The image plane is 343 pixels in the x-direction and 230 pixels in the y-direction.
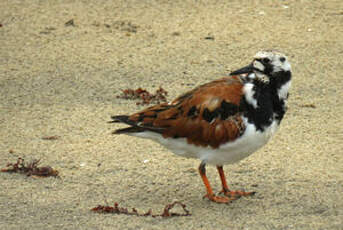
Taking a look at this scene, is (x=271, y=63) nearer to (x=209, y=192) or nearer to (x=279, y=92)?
(x=279, y=92)

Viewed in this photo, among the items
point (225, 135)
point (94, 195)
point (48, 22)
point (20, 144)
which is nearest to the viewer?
point (225, 135)

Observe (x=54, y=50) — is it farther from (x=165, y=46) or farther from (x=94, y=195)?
(x=94, y=195)

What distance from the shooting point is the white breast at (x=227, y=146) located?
5.71m

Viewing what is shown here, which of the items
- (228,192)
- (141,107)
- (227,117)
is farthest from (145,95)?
(227,117)

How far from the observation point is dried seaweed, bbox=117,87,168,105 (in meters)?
8.23

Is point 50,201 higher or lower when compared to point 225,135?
lower

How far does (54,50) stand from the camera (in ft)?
31.9

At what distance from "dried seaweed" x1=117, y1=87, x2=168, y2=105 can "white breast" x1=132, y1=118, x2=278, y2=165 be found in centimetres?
217

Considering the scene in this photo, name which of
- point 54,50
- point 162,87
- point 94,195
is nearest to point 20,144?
point 94,195

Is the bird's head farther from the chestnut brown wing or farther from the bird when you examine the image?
the chestnut brown wing

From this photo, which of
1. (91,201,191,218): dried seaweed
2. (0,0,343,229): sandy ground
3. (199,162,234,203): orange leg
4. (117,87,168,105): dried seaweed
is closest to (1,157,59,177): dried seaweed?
(0,0,343,229): sandy ground

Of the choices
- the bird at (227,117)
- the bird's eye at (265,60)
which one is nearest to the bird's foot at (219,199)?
the bird at (227,117)

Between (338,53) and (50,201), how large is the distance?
490 cm

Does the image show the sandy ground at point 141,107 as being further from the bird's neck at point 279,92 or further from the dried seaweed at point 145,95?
the bird's neck at point 279,92
